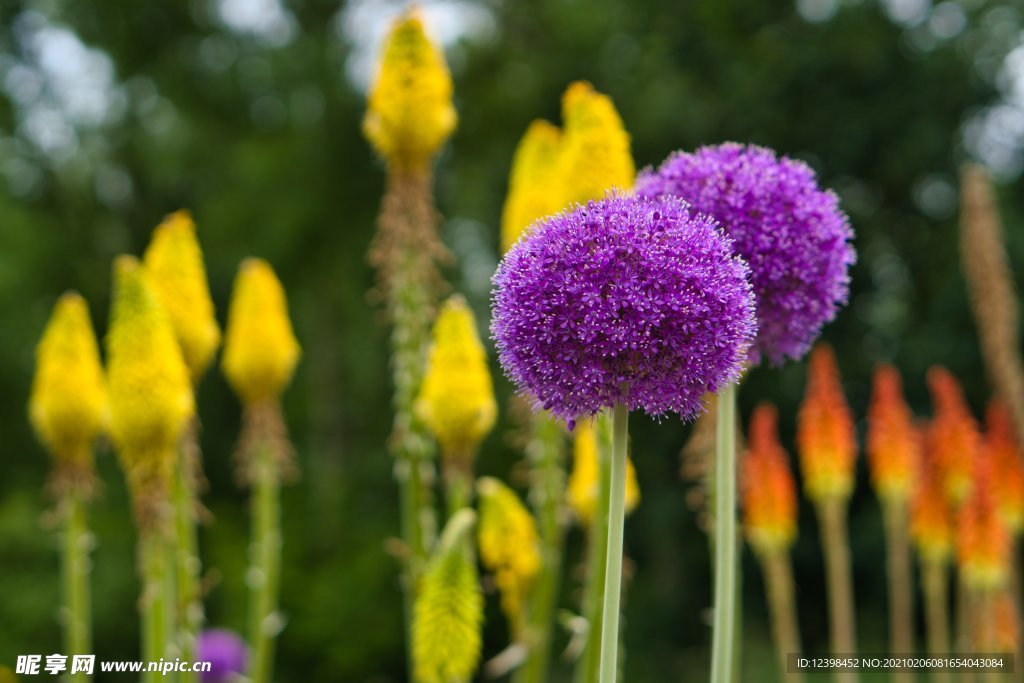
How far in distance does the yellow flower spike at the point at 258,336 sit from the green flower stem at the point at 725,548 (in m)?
3.02

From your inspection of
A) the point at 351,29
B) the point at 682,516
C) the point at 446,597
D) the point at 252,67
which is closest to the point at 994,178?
the point at 682,516

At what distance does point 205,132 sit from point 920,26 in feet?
42.4

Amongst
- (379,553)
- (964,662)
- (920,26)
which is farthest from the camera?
(920,26)

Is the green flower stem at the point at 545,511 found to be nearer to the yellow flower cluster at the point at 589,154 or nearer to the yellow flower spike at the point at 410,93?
the yellow flower cluster at the point at 589,154

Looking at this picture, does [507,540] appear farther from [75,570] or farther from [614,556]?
[614,556]

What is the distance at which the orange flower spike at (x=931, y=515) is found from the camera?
7633 millimetres

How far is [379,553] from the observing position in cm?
1755

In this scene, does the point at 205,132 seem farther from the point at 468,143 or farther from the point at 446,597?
the point at 446,597

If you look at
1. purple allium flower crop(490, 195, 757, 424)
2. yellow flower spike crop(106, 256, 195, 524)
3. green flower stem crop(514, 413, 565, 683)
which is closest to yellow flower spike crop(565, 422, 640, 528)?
green flower stem crop(514, 413, 565, 683)

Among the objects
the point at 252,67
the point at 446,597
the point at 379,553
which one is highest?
the point at 252,67

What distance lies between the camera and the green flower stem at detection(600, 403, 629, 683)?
7.73 ft

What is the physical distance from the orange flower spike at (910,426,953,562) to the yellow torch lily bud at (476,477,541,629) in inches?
163

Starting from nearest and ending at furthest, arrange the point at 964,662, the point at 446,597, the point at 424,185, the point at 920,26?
the point at 446,597 → the point at 424,185 → the point at 964,662 → the point at 920,26

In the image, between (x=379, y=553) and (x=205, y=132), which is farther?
A: (x=205, y=132)
